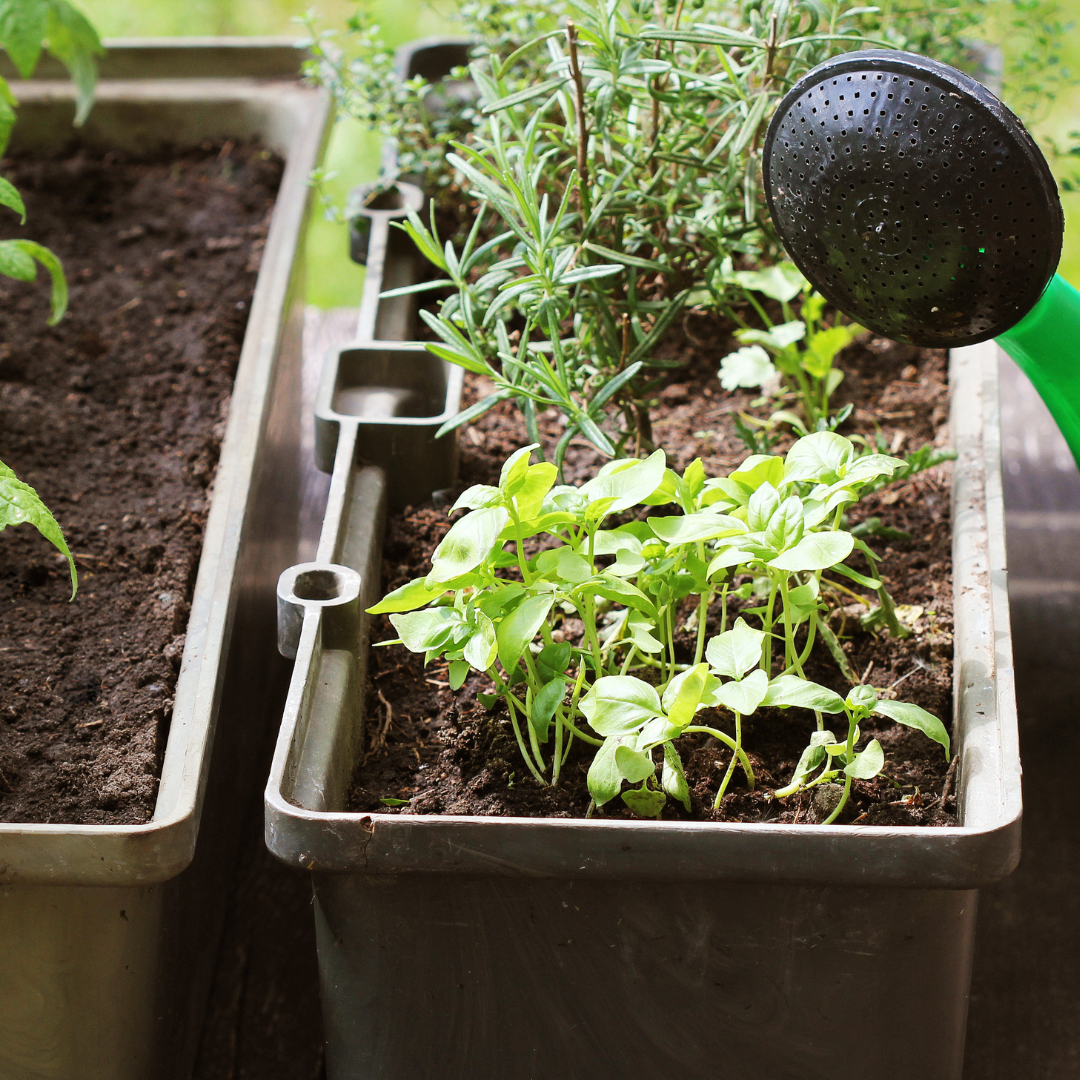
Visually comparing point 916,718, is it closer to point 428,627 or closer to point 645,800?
point 645,800

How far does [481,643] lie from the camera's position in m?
0.68

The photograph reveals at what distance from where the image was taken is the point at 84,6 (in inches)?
96.8

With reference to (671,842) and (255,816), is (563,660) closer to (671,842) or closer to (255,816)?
(671,842)

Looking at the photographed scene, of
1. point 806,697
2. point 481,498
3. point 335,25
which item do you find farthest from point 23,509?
point 335,25

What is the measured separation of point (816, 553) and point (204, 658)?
17.3 inches

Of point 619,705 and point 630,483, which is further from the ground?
point 630,483

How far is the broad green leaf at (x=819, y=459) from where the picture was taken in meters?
0.75

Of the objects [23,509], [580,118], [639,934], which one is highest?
[580,118]

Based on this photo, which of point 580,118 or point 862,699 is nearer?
point 862,699

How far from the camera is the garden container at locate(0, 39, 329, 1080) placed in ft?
2.16

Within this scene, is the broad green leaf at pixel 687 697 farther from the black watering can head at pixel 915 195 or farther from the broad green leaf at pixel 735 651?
the black watering can head at pixel 915 195

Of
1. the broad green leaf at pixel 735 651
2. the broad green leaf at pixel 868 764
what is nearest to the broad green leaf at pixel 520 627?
the broad green leaf at pixel 735 651

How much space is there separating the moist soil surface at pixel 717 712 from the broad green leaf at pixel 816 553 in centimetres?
16

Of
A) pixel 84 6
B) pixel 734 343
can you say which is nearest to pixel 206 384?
pixel 734 343
